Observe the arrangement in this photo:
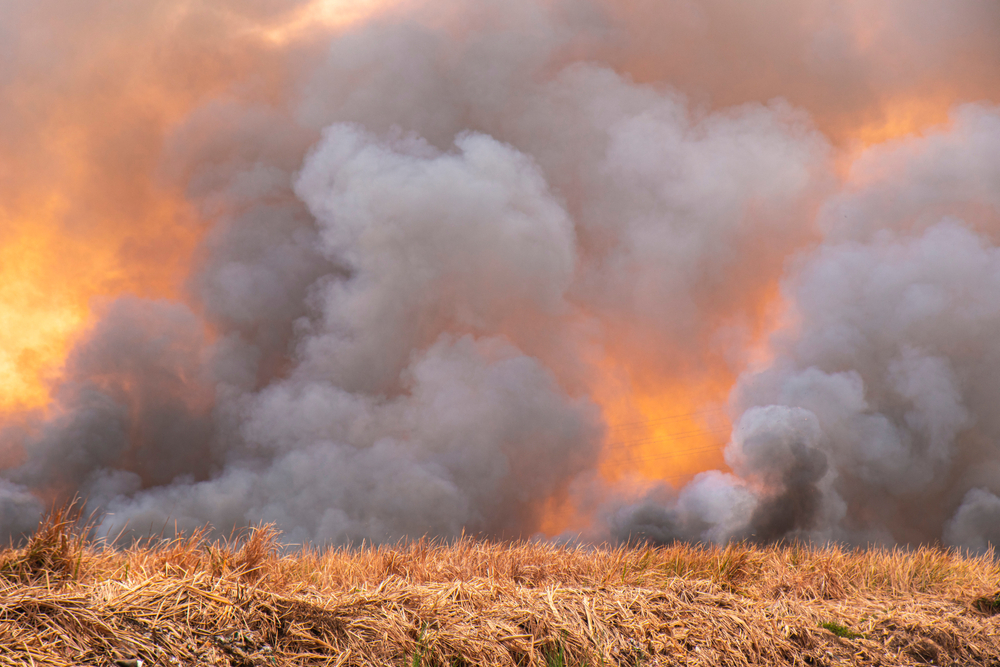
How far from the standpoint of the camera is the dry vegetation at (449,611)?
582cm

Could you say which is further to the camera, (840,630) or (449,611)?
(840,630)

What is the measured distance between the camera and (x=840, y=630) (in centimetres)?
927

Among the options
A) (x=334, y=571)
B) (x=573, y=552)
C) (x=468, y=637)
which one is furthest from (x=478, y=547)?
(x=468, y=637)

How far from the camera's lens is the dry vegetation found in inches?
229

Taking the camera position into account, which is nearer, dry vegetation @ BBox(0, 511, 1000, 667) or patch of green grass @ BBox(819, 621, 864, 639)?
dry vegetation @ BBox(0, 511, 1000, 667)

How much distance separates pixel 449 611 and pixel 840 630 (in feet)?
18.8

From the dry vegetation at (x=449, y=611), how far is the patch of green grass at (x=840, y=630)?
0.8 inches

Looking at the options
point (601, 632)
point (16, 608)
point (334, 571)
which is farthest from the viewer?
point (334, 571)

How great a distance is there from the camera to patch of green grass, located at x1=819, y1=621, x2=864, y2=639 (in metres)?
9.22

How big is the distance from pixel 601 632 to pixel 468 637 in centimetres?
169

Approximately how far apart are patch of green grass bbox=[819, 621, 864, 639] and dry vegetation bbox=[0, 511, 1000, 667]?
20mm

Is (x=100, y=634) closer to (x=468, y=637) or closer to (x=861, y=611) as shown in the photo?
(x=468, y=637)

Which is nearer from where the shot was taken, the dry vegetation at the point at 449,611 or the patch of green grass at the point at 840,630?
the dry vegetation at the point at 449,611

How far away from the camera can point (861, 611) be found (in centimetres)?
1059
